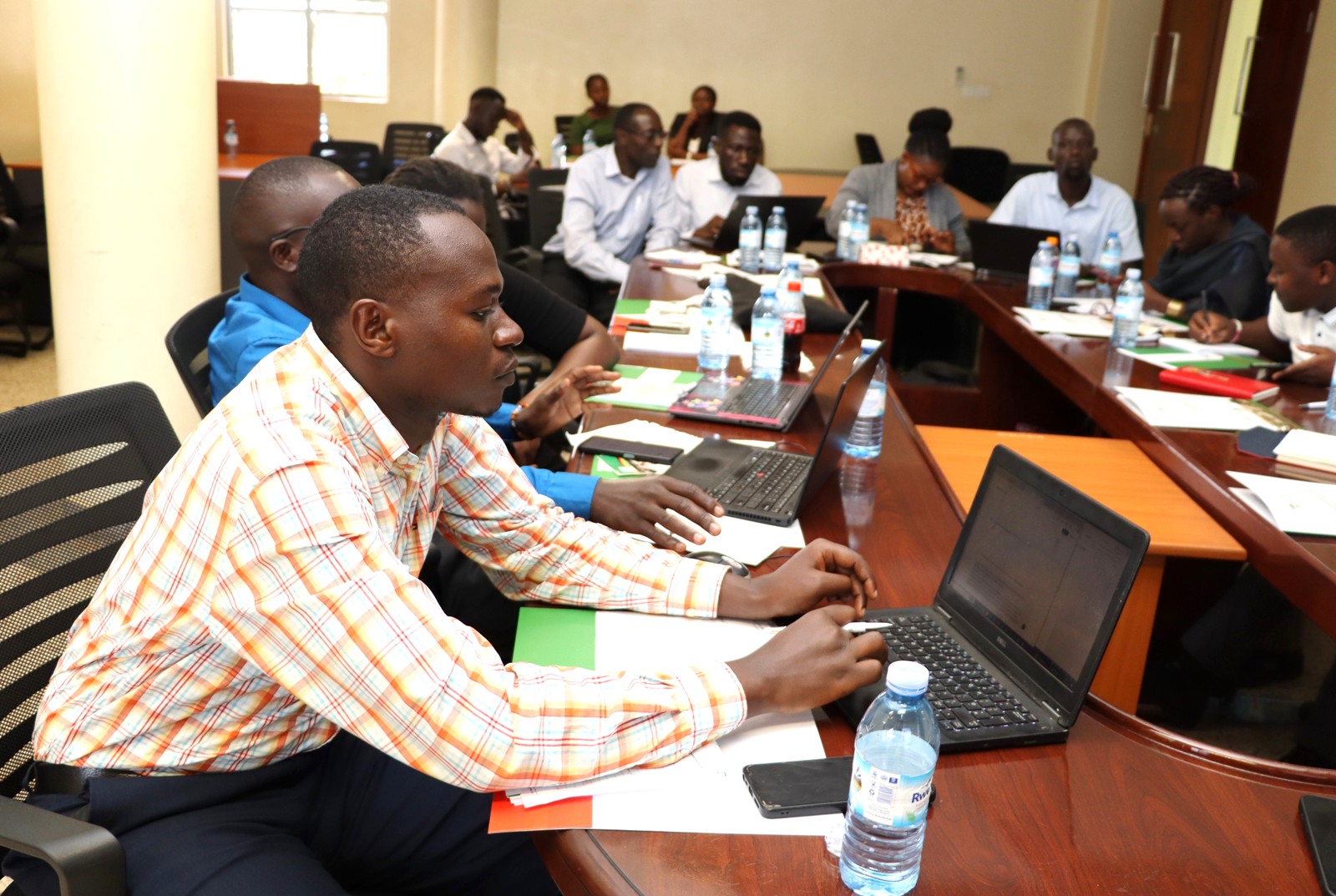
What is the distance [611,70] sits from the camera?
954 centimetres

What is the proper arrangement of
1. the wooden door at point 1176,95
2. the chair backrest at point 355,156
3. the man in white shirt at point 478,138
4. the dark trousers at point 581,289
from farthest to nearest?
the wooden door at point 1176,95
the man in white shirt at point 478,138
the chair backrest at point 355,156
the dark trousers at point 581,289

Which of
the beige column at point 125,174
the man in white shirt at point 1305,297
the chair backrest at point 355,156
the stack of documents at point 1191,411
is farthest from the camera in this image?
the chair backrest at point 355,156

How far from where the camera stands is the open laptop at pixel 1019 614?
1070 millimetres

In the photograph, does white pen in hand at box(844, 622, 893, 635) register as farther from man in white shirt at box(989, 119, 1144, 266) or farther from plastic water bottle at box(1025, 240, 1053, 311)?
man in white shirt at box(989, 119, 1144, 266)

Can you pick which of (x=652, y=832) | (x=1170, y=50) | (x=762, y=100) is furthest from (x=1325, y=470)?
(x=762, y=100)

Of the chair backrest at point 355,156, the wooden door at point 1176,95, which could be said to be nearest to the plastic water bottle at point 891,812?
the chair backrest at point 355,156

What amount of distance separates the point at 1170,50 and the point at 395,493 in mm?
7757

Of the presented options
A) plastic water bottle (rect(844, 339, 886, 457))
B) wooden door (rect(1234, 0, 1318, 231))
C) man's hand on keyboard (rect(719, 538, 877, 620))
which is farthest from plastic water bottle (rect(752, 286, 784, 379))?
wooden door (rect(1234, 0, 1318, 231))

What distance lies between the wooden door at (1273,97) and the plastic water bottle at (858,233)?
277 centimetres

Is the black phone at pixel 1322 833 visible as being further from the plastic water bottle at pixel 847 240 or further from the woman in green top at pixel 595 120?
the woman in green top at pixel 595 120

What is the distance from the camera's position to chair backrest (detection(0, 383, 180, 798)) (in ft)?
3.88

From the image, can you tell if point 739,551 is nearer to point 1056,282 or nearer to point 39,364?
point 1056,282

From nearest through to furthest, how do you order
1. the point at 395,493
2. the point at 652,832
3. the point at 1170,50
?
the point at 652,832 → the point at 395,493 → the point at 1170,50

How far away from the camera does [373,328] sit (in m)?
1.10
